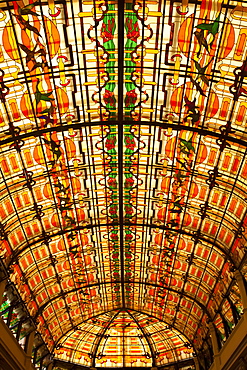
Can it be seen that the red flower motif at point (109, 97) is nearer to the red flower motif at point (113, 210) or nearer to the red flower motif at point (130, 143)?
the red flower motif at point (130, 143)

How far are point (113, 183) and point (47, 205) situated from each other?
392 centimetres

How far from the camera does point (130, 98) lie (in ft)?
65.7

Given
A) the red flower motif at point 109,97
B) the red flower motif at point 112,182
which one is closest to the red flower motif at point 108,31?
the red flower motif at point 109,97

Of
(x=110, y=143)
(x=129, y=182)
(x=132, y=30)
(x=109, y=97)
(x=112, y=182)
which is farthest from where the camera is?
(x=129, y=182)

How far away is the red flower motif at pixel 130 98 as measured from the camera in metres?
19.8

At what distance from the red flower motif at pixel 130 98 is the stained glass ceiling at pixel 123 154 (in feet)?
0.34

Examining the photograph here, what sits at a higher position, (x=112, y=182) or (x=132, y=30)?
(x=132, y=30)

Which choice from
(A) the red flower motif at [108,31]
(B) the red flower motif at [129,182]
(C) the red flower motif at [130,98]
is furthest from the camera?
(B) the red flower motif at [129,182]

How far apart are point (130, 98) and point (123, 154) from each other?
428 centimetres

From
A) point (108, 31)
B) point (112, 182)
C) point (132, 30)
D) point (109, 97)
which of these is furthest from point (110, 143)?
point (132, 30)

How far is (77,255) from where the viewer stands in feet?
103

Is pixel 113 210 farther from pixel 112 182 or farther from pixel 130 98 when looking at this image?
pixel 130 98

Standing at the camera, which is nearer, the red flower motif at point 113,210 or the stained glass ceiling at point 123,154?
the stained glass ceiling at point 123,154

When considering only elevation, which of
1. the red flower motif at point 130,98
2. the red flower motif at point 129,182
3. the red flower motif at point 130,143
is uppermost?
the red flower motif at point 130,98
